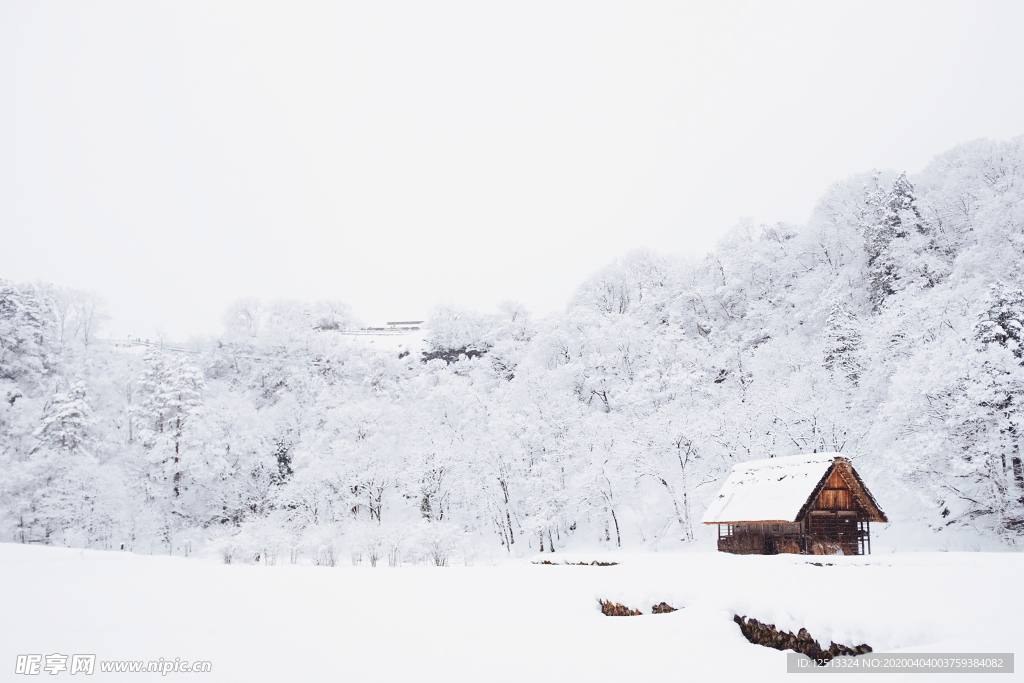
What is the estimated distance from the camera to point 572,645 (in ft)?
28.7

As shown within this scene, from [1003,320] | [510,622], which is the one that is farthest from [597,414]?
[510,622]

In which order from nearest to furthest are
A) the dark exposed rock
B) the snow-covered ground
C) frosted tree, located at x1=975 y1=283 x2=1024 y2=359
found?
the snow-covered ground → the dark exposed rock → frosted tree, located at x1=975 y1=283 x2=1024 y2=359

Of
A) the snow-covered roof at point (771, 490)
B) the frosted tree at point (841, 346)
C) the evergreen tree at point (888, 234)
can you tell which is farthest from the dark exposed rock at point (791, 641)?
the evergreen tree at point (888, 234)

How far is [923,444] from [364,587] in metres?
27.2

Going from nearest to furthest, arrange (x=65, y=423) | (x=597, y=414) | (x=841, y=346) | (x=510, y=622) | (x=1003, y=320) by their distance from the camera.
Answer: (x=510, y=622) < (x=1003, y=320) < (x=841, y=346) < (x=65, y=423) < (x=597, y=414)

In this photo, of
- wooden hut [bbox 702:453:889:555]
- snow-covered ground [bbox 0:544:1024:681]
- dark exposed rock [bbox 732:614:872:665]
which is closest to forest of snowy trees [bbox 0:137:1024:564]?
wooden hut [bbox 702:453:889:555]

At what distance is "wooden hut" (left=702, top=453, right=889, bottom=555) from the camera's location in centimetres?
2530

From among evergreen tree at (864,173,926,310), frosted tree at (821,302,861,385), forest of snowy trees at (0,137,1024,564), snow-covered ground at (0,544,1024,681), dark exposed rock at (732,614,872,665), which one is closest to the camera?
snow-covered ground at (0,544,1024,681)

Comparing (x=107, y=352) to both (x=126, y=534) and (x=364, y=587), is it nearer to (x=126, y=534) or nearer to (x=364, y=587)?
(x=126, y=534)

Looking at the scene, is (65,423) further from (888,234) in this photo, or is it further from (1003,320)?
(888,234)

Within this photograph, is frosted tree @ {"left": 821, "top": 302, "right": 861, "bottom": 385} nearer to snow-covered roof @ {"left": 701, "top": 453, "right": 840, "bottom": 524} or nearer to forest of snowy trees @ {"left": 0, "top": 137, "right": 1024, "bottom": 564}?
forest of snowy trees @ {"left": 0, "top": 137, "right": 1024, "bottom": 564}

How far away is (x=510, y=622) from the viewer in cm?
1062

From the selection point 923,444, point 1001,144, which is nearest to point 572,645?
point 923,444

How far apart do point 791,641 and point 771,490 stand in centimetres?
1992
